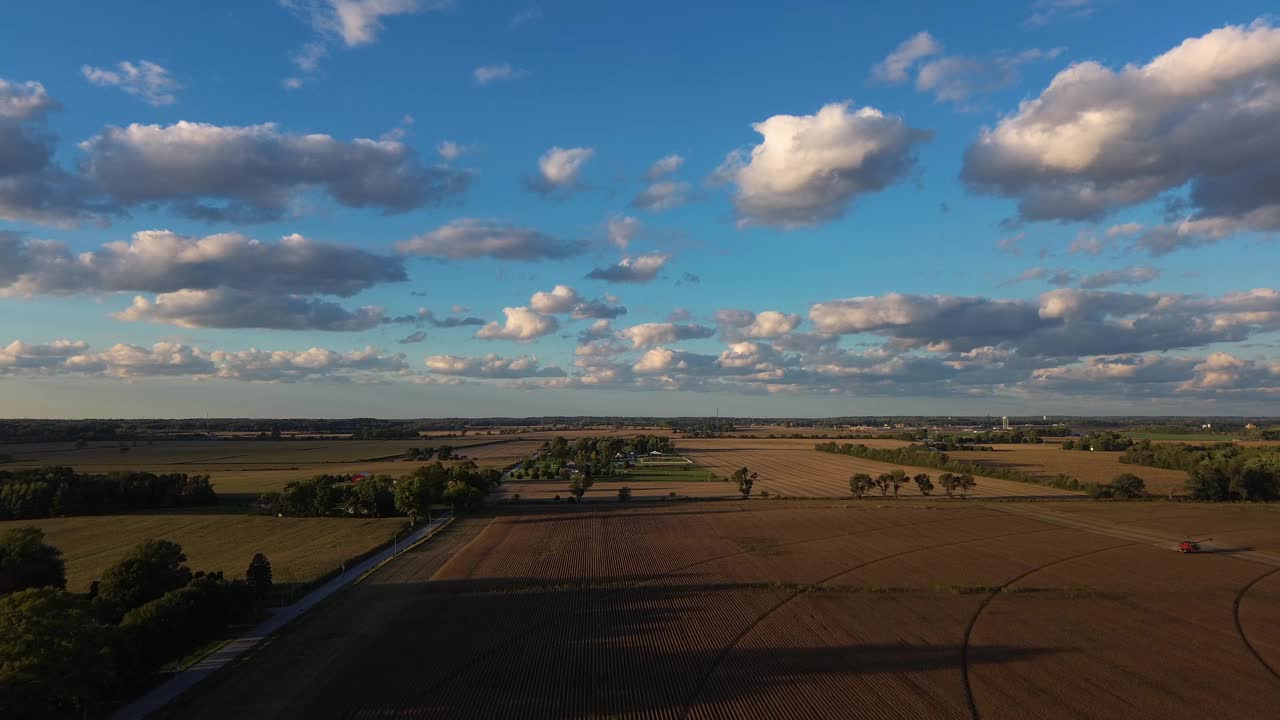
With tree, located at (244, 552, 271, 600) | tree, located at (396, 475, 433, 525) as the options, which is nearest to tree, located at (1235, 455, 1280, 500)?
tree, located at (396, 475, 433, 525)

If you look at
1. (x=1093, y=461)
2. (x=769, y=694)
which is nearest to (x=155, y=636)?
(x=769, y=694)

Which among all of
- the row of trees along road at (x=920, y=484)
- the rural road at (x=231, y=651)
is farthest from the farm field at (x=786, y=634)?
the row of trees along road at (x=920, y=484)

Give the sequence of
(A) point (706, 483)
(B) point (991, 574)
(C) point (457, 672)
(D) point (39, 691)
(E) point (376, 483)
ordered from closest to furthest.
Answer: (D) point (39, 691) < (C) point (457, 672) < (B) point (991, 574) < (E) point (376, 483) < (A) point (706, 483)

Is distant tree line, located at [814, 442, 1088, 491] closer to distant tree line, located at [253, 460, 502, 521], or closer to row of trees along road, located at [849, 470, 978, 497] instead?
row of trees along road, located at [849, 470, 978, 497]

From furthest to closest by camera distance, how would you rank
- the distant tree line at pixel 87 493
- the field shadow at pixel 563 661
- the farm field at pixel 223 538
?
the distant tree line at pixel 87 493 < the farm field at pixel 223 538 < the field shadow at pixel 563 661

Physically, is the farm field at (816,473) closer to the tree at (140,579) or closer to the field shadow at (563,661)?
the field shadow at (563,661)

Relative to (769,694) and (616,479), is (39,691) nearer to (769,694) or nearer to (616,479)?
(769,694)

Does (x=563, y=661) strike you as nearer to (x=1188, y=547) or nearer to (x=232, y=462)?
(x=1188, y=547)
